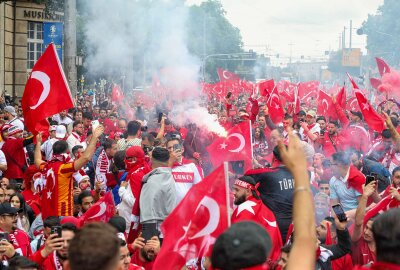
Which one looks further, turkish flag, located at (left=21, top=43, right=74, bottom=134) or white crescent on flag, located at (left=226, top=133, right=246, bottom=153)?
white crescent on flag, located at (left=226, top=133, right=246, bottom=153)

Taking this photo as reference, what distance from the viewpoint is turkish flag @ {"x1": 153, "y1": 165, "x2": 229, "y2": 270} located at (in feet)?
16.1

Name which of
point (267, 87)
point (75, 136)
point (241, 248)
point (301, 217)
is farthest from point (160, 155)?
point (267, 87)

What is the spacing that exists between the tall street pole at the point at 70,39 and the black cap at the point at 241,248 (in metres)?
15.8

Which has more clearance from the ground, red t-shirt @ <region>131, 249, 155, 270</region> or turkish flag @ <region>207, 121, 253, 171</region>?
turkish flag @ <region>207, 121, 253, 171</region>

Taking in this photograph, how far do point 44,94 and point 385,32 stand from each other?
Answer: 224 feet

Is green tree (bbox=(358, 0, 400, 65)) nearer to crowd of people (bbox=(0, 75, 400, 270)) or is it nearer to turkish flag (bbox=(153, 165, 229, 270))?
crowd of people (bbox=(0, 75, 400, 270))

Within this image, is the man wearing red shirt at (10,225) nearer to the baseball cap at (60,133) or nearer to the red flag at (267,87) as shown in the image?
the baseball cap at (60,133)

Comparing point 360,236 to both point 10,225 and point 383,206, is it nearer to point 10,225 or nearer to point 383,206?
point 383,206

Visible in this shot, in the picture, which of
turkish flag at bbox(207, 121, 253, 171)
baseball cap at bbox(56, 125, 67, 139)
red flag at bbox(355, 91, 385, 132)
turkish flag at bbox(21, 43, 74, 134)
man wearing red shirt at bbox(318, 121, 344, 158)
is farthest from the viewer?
man wearing red shirt at bbox(318, 121, 344, 158)

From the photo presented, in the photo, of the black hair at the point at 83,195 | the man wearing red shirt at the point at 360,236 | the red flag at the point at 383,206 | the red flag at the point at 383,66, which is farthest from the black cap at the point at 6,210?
the red flag at the point at 383,66

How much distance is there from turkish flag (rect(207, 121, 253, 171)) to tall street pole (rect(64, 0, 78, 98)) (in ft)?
29.0

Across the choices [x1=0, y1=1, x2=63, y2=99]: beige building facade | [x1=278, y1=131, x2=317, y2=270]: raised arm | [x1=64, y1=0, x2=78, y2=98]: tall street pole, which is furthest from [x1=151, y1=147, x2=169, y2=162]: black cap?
[x1=0, y1=1, x2=63, y2=99]: beige building facade

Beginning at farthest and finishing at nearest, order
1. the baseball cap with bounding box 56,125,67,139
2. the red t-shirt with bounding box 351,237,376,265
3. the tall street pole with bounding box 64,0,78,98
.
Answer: the tall street pole with bounding box 64,0,78,98 → the baseball cap with bounding box 56,125,67,139 → the red t-shirt with bounding box 351,237,376,265

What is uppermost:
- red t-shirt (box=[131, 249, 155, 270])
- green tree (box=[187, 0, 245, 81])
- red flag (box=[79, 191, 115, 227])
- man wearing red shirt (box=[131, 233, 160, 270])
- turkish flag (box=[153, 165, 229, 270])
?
green tree (box=[187, 0, 245, 81])
